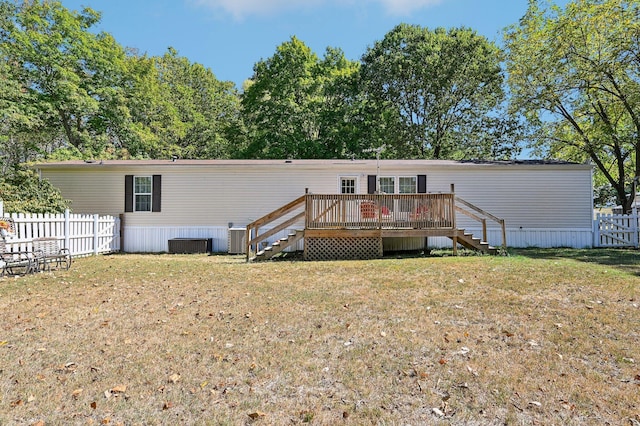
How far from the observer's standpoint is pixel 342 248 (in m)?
10.6

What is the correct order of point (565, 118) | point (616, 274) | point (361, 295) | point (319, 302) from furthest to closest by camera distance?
point (565, 118) < point (616, 274) < point (361, 295) < point (319, 302)

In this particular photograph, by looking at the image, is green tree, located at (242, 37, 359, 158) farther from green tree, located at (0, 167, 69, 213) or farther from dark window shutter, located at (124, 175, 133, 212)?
green tree, located at (0, 167, 69, 213)

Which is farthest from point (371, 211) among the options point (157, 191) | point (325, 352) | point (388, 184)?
point (157, 191)

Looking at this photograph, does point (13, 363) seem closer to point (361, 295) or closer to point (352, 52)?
point (361, 295)

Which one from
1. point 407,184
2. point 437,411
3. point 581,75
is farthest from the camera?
point 581,75

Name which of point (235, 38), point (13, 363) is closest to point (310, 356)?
point (13, 363)

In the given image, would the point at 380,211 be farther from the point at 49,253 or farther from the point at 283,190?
the point at 49,253

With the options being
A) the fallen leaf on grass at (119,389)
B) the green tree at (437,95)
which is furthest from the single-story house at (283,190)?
the green tree at (437,95)

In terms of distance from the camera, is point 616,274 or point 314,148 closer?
point 616,274

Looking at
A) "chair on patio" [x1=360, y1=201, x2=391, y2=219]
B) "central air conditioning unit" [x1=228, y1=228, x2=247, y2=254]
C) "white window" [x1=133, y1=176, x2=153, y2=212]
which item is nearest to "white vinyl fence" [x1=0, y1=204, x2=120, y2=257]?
"white window" [x1=133, y1=176, x2=153, y2=212]

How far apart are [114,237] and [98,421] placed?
1217cm

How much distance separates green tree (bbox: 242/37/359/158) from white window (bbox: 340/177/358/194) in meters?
9.66

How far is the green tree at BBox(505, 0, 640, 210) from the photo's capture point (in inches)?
558

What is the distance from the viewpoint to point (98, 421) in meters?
2.64
